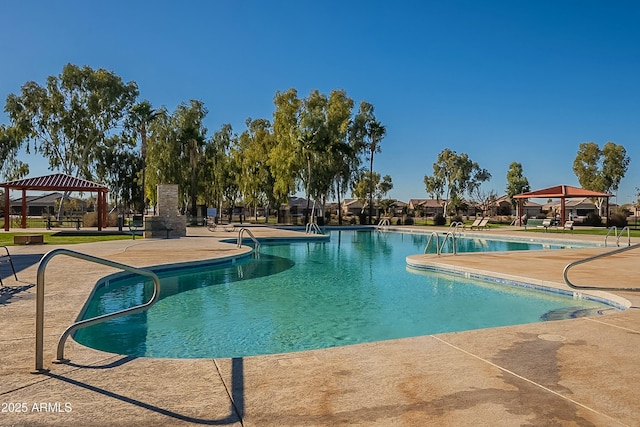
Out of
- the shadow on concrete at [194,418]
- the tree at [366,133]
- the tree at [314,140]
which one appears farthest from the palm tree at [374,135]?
the shadow on concrete at [194,418]

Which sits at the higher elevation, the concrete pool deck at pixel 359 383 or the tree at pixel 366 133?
the tree at pixel 366 133

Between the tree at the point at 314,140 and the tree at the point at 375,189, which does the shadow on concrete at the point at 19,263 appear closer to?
the tree at the point at 314,140

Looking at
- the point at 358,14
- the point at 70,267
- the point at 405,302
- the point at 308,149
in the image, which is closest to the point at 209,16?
the point at 358,14

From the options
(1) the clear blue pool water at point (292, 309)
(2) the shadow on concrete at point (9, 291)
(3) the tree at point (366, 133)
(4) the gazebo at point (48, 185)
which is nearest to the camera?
(1) the clear blue pool water at point (292, 309)

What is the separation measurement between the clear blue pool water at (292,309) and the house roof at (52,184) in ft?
54.4

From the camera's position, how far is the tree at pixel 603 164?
5353 centimetres

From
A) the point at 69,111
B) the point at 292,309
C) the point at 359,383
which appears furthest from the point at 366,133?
the point at 359,383

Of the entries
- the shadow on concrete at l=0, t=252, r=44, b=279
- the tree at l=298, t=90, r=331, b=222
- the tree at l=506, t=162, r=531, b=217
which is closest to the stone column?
the shadow on concrete at l=0, t=252, r=44, b=279

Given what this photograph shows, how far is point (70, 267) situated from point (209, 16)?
9279 millimetres

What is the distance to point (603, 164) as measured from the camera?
5425 cm

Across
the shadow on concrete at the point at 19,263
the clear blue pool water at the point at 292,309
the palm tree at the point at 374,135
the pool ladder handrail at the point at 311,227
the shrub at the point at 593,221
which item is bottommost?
the clear blue pool water at the point at 292,309

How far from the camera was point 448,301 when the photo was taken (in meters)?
8.47

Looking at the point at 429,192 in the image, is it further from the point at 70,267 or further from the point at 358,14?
the point at 70,267

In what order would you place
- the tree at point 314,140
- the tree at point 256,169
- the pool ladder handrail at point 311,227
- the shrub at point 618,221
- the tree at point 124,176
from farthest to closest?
the tree at point 124,176, the tree at point 256,169, the tree at point 314,140, the shrub at point 618,221, the pool ladder handrail at point 311,227
